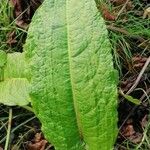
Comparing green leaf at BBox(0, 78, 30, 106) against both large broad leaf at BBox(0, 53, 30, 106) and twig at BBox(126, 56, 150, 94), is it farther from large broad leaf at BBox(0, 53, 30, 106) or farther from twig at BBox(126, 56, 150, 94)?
twig at BBox(126, 56, 150, 94)

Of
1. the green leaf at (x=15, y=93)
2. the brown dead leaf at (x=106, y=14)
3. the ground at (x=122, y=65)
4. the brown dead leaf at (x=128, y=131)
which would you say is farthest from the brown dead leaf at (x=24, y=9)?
the brown dead leaf at (x=128, y=131)

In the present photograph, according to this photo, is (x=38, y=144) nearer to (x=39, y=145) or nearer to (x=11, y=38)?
(x=39, y=145)

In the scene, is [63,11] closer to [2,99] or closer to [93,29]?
[93,29]

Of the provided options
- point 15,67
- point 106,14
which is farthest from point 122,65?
point 15,67

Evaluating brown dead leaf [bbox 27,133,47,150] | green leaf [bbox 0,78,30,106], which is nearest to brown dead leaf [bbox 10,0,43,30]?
green leaf [bbox 0,78,30,106]

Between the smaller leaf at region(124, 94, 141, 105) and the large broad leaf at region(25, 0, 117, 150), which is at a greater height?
the large broad leaf at region(25, 0, 117, 150)

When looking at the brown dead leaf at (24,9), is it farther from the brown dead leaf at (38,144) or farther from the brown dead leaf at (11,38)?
the brown dead leaf at (38,144)
